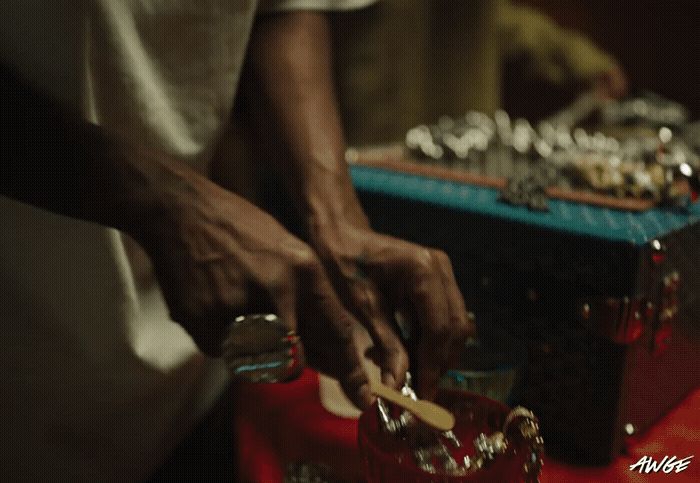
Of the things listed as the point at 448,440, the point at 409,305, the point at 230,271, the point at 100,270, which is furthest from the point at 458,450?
the point at 100,270

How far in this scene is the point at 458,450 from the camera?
62 cm

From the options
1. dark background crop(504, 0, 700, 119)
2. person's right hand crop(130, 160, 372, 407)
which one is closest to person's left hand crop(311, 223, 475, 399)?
person's right hand crop(130, 160, 372, 407)

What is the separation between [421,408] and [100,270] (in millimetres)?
405

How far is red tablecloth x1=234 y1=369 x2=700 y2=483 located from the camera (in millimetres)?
692

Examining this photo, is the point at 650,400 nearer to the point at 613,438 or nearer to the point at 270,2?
the point at 613,438

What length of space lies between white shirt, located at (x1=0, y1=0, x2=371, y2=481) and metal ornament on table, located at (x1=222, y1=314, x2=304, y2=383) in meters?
0.27

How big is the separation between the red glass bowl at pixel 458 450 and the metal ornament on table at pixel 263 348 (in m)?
0.10

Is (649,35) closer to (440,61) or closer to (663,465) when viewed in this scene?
(440,61)

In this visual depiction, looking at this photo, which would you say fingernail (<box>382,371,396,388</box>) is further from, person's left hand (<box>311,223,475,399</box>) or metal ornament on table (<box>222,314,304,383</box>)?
metal ornament on table (<box>222,314,304,383</box>)

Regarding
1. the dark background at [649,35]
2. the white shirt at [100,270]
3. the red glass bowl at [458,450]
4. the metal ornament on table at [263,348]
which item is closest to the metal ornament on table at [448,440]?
the red glass bowl at [458,450]

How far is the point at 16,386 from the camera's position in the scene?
748 mm

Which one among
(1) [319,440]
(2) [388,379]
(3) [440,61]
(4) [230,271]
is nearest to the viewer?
(4) [230,271]

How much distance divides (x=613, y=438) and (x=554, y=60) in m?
Answer: 1.39

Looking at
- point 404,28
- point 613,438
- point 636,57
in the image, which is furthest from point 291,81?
point 636,57
